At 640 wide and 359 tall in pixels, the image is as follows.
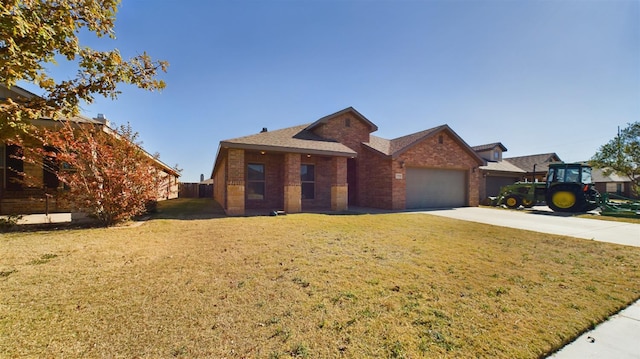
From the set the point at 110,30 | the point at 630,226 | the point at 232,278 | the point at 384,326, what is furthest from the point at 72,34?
the point at 630,226

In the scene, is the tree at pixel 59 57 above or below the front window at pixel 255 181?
above

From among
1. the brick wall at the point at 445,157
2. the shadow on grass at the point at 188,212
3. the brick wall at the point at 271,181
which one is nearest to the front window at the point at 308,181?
the brick wall at the point at 271,181

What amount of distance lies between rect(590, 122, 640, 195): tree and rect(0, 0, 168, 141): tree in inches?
1557

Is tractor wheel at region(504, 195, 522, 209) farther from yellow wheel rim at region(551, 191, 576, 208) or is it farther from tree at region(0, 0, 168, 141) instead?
tree at region(0, 0, 168, 141)

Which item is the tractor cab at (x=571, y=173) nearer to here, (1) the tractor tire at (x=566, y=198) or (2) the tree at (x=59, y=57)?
(1) the tractor tire at (x=566, y=198)

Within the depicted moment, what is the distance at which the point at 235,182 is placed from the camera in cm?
1092

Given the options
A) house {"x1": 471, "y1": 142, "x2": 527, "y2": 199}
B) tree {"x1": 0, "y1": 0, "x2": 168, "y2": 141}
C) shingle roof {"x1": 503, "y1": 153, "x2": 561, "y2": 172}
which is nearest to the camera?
tree {"x1": 0, "y1": 0, "x2": 168, "y2": 141}

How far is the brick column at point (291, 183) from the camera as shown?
1188 cm

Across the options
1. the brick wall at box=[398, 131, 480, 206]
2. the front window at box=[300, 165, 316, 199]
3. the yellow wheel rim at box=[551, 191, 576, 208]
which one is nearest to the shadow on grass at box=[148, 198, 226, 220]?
the front window at box=[300, 165, 316, 199]

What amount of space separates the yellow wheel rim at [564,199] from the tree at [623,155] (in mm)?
19665

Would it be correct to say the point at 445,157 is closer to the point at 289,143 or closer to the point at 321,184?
the point at 321,184

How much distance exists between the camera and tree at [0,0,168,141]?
2740 mm

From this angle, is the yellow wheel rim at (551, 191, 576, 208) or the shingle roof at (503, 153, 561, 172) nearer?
the yellow wheel rim at (551, 191, 576, 208)

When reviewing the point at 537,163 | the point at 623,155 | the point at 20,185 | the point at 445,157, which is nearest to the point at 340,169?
the point at 445,157
